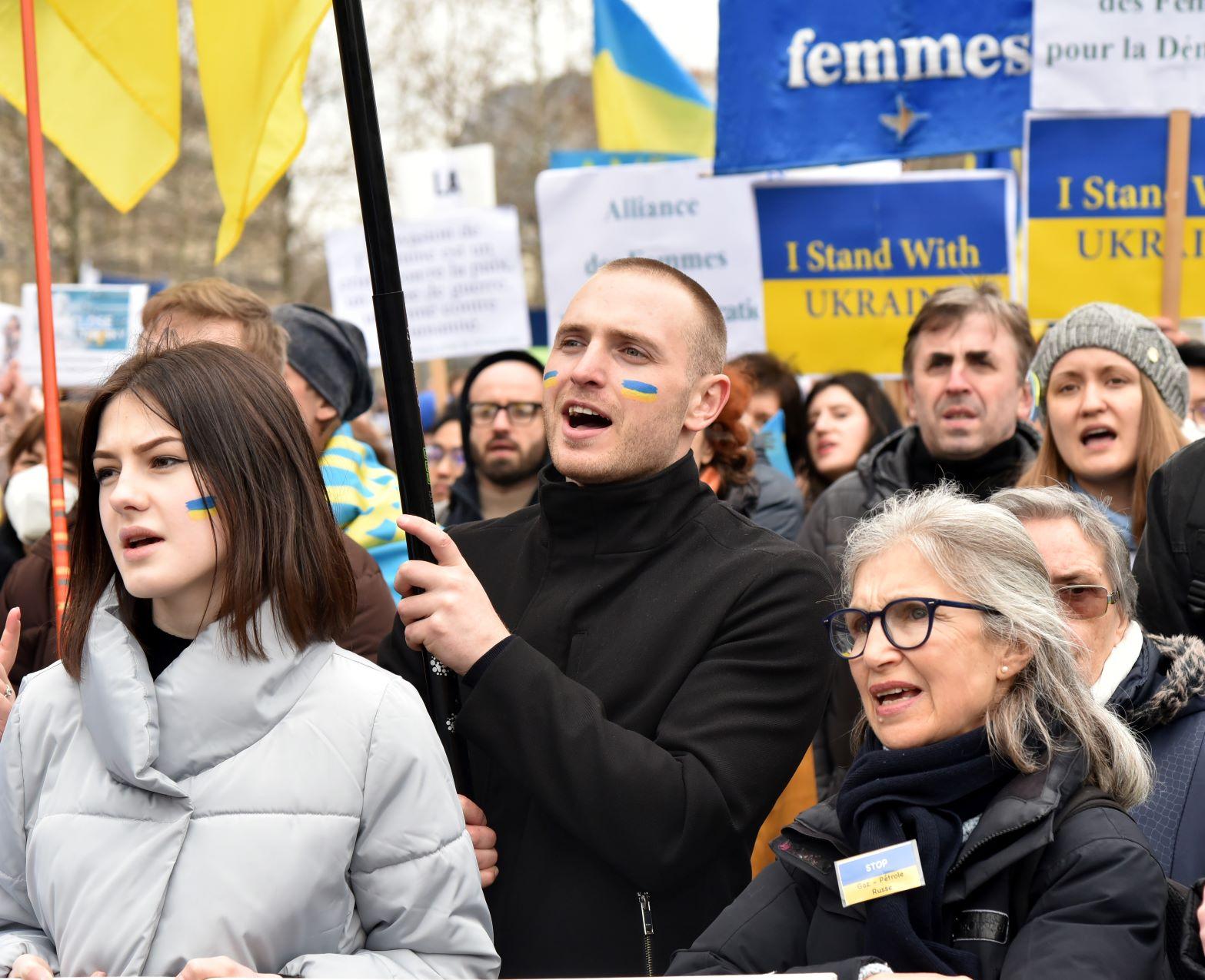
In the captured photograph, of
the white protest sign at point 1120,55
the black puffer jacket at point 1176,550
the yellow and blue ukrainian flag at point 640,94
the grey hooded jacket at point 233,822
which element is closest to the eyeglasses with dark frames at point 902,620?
the grey hooded jacket at point 233,822

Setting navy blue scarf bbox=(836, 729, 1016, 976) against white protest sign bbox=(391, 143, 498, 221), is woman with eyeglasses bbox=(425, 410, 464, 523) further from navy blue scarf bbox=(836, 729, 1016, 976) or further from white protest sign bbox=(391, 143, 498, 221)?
navy blue scarf bbox=(836, 729, 1016, 976)

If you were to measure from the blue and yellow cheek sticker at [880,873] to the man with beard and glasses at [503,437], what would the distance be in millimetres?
3189

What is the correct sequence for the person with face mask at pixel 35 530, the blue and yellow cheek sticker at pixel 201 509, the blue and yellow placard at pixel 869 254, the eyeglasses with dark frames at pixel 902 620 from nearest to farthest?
the blue and yellow cheek sticker at pixel 201 509
the eyeglasses with dark frames at pixel 902 620
the person with face mask at pixel 35 530
the blue and yellow placard at pixel 869 254

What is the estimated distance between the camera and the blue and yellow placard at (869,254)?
646cm

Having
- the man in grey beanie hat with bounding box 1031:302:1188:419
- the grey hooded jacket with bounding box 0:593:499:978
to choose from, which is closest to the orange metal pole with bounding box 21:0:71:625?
the grey hooded jacket with bounding box 0:593:499:978

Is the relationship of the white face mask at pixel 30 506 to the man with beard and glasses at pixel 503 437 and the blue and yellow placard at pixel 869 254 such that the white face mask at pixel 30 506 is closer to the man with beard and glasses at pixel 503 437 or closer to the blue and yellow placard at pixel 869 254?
the man with beard and glasses at pixel 503 437

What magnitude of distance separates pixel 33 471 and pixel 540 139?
2170cm

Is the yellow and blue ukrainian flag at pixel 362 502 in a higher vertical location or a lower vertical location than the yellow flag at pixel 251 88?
lower

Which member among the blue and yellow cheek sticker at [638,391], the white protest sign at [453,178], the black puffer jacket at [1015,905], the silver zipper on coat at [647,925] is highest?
the white protest sign at [453,178]

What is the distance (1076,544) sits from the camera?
9.59 ft

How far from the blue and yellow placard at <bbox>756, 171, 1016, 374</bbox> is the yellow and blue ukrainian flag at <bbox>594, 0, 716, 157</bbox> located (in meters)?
2.09

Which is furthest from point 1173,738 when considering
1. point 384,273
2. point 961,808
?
point 384,273

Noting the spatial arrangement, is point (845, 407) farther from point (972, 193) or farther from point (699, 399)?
point (699, 399)

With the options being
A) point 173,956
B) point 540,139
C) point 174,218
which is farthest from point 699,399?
point 174,218
